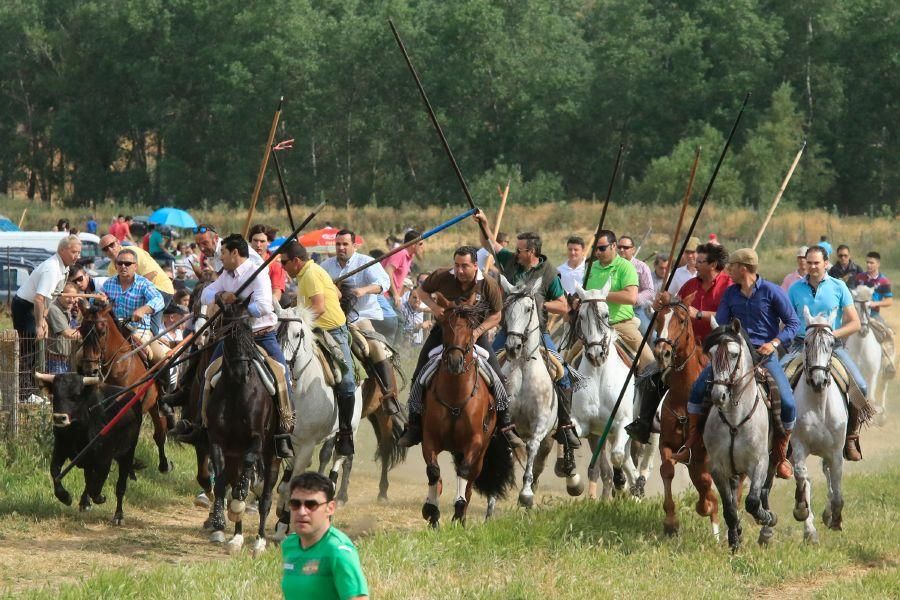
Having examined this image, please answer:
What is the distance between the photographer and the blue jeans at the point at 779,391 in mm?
12117

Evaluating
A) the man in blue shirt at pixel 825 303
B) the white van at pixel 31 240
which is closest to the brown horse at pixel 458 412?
the man in blue shirt at pixel 825 303

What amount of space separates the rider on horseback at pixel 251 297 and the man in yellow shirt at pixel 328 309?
1.99 ft

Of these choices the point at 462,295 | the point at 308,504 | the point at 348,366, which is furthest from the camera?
the point at 348,366

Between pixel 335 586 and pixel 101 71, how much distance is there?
3208 inches

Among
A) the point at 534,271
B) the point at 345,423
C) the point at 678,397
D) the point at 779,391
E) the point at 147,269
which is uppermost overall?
the point at 534,271

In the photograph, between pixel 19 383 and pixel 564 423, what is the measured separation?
Answer: 5533 mm

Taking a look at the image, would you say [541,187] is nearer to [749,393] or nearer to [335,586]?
[749,393]

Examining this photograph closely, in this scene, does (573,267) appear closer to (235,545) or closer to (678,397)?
(678,397)

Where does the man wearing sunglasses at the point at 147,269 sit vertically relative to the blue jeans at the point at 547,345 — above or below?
above

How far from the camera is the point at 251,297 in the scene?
1229cm

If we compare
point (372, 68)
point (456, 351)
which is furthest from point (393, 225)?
point (456, 351)

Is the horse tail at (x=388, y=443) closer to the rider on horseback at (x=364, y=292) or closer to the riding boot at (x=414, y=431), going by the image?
the rider on horseback at (x=364, y=292)

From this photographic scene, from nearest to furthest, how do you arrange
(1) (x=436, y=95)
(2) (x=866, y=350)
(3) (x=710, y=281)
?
(3) (x=710, y=281) < (2) (x=866, y=350) < (1) (x=436, y=95)

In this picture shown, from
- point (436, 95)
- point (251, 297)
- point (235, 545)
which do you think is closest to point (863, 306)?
point (251, 297)
